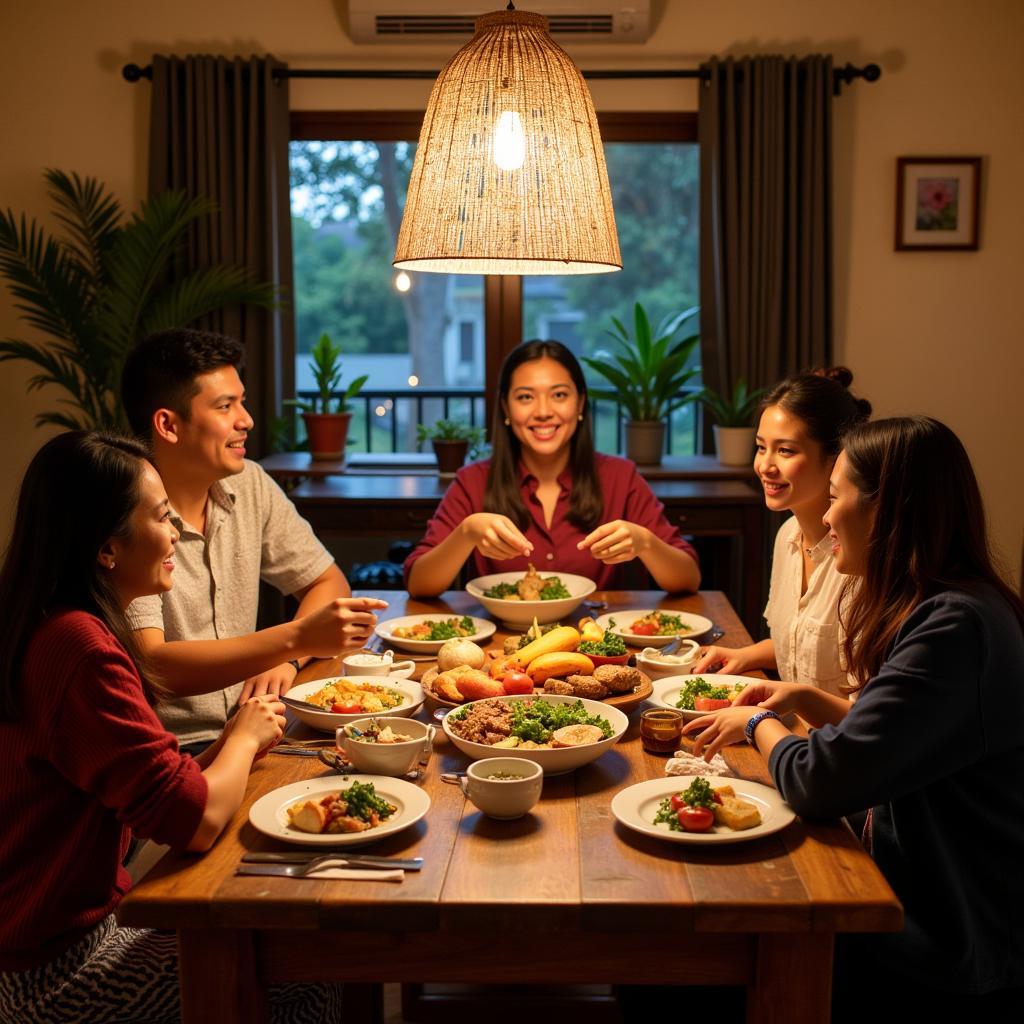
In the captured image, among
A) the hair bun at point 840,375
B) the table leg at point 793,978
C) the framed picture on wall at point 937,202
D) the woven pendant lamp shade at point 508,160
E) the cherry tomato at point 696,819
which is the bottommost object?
the table leg at point 793,978

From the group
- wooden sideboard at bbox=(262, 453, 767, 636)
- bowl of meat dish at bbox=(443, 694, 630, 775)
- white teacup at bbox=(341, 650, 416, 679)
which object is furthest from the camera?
wooden sideboard at bbox=(262, 453, 767, 636)

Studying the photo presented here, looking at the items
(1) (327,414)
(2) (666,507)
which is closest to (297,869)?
(2) (666,507)

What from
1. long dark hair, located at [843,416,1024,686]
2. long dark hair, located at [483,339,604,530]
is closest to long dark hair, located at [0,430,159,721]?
long dark hair, located at [843,416,1024,686]

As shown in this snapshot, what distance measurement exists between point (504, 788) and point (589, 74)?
12.2 feet

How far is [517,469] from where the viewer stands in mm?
3072

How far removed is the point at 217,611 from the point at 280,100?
8.87 feet

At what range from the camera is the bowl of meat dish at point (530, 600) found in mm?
2438

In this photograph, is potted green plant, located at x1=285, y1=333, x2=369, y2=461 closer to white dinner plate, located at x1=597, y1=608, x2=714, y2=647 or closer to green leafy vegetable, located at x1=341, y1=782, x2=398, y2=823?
white dinner plate, located at x1=597, y1=608, x2=714, y2=647

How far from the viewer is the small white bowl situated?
1590 millimetres

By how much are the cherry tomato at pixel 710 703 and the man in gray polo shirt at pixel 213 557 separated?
0.59m

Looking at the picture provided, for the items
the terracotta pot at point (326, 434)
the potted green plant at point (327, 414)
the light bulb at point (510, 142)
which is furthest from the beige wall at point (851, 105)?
the light bulb at point (510, 142)

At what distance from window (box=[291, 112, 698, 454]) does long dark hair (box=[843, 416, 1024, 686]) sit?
10.6 feet

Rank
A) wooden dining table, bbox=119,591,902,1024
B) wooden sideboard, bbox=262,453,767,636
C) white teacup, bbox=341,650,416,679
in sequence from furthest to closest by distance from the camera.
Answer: wooden sideboard, bbox=262,453,767,636 < white teacup, bbox=341,650,416,679 < wooden dining table, bbox=119,591,902,1024

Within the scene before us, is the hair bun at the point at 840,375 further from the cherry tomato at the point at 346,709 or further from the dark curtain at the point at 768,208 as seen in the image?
the dark curtain at the point at 768,208
